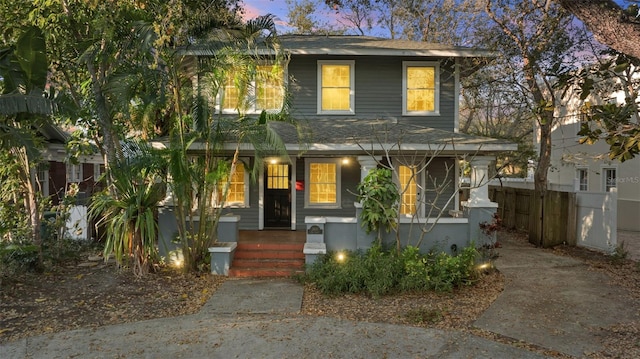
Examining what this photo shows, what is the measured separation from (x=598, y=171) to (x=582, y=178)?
158 cm

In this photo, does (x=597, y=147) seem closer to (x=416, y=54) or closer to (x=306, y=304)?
(x=416, y=54)

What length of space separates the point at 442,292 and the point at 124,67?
7.49 m

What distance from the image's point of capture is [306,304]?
691 centimetres

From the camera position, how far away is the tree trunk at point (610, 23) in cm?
387

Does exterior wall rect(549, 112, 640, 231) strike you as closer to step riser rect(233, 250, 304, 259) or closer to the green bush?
the green bush

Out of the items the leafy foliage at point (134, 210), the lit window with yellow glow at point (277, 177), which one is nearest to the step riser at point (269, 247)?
the leafy foliage at point (134, 210)

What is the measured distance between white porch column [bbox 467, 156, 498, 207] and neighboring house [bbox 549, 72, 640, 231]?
596cm

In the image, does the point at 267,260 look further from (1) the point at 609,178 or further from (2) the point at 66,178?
(1) the point at 609,178

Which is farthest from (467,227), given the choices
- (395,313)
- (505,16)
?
(505,16)

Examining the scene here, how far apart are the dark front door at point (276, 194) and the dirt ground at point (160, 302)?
360 centimetres

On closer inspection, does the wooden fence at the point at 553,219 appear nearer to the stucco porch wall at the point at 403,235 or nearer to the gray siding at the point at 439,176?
the gray siding at the point at 439,176

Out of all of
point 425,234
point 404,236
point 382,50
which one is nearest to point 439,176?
point 425,234

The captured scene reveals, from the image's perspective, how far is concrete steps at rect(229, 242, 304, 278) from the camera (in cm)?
857

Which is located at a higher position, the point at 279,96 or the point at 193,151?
the point at 279,96
